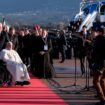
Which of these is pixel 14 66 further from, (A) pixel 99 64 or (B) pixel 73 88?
(A) pixel 99 64

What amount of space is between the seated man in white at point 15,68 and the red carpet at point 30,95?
0.25 m

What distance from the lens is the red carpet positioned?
590 inches

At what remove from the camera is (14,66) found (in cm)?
1872

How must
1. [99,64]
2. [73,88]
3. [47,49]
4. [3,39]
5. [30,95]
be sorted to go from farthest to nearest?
[47,49] < [3,39] < [73,88] < [30,95] < [99,64]

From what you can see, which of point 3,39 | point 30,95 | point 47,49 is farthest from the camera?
point 47,49

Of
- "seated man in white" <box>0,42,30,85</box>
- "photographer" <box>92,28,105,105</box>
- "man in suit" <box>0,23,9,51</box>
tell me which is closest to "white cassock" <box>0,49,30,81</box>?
"seated man in white" <box>0,42,30,85</box>

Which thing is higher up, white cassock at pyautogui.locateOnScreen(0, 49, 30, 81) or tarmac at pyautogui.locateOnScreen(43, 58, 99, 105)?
white cassock at pyautogui.locateOnScreen(0, 49, 30, 81)

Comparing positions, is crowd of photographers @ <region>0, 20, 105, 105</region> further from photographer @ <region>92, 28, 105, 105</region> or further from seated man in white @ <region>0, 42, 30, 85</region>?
seated man in white @ <region>0, 42, 30, 85</region>

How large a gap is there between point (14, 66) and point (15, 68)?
0.10 m

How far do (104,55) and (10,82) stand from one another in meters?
5.44

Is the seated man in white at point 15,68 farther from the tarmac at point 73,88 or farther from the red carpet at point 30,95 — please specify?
the tarmac at point 73,88

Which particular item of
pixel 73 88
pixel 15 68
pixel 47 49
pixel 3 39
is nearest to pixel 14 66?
pixel 15 68

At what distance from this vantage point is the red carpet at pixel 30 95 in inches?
590

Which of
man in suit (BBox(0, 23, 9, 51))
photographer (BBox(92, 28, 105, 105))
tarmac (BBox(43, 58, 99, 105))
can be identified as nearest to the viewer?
photographer (BBox(92, 28, 105, 105))
